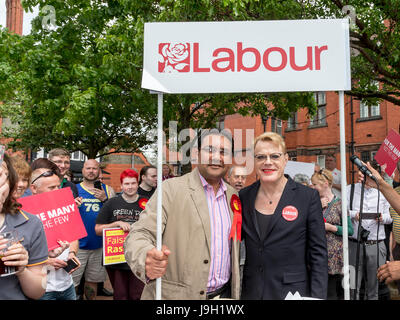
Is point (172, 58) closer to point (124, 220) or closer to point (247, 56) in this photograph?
point (247, 56)

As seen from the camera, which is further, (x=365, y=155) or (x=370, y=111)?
(x=365, y=155)

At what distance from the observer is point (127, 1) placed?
26.1ft

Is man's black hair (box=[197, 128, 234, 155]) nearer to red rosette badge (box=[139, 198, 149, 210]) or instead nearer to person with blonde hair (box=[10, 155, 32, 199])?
person with blonde hair (box=[10, 155, 32, 199])

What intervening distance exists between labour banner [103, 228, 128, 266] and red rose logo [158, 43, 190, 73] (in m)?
2.57

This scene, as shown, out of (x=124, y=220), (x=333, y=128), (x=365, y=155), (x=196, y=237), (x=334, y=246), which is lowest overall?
(x=334, y=246)

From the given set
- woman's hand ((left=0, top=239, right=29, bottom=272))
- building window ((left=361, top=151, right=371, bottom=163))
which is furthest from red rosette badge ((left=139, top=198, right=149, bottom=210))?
building window ((left=361, top=151, right=371, bottom=163))

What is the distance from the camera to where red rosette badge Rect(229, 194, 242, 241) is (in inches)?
93.2

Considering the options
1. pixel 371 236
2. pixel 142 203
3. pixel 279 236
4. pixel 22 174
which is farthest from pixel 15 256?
pixel 371 236

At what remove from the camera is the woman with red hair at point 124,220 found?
437 centimetres

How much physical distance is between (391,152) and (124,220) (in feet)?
10.1

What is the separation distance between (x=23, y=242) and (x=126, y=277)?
274 centimetres

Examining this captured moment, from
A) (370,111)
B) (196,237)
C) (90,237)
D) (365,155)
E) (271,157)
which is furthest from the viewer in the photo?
(365,155)

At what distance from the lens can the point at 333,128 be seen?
81.1ft

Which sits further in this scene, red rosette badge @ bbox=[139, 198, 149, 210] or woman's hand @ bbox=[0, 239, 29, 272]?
red rosette badge @ bbox=[139, 198, 149, 210]
